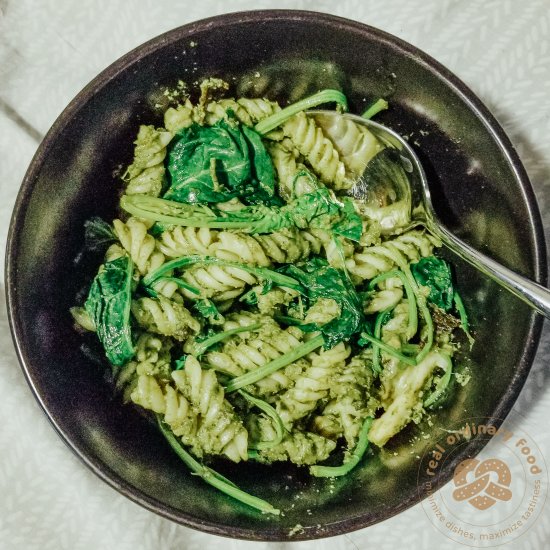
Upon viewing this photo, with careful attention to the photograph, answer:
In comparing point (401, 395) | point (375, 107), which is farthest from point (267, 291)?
point (375, 107)

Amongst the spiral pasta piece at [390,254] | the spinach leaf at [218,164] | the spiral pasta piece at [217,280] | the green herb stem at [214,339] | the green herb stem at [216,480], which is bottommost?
the green herb stem at [216,480]

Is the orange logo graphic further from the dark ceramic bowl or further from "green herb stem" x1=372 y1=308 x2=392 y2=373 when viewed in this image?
"green herb stem" x1=372 y1=308 x2=392 y2=373

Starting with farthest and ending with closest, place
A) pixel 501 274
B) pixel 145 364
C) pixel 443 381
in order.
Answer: pixel 443 381, pixel 145 364, pixel 501 274

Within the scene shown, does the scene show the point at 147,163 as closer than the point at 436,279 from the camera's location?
Yes

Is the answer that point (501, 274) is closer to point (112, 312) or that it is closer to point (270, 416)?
point (270, 416)

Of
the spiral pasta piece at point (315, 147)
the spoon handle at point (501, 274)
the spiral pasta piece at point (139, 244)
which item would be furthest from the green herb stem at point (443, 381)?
the spiral pasta piece at point (139, 244)

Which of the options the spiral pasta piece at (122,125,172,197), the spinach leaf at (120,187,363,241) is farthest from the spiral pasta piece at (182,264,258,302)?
the spiral pasta piece at (122,125,172,197)

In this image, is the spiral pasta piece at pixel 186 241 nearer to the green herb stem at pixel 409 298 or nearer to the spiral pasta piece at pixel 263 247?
the spiral pasta piece at pixel 263 247
